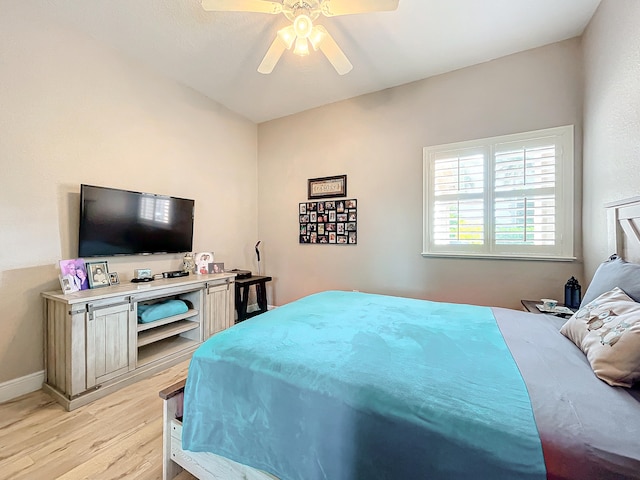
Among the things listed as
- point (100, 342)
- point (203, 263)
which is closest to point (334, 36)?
point (203, 263)

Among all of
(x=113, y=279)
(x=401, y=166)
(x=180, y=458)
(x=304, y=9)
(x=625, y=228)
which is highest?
(x=304, y=9)

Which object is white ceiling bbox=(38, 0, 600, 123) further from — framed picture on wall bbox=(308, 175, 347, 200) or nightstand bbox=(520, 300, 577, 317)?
nightstand bbox=(520, 300, 577, 317)

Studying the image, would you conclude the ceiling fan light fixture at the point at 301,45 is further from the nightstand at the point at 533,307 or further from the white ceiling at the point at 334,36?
the nightstand at the point at 533,307

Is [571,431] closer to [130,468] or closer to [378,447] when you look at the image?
[378,447]

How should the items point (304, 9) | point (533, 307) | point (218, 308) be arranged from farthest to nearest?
point (218, 308) → point (533, 307) → point (304, 9)

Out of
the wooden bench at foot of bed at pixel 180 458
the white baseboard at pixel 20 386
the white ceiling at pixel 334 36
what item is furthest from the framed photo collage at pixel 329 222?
the white baseboard at pixel 20 386

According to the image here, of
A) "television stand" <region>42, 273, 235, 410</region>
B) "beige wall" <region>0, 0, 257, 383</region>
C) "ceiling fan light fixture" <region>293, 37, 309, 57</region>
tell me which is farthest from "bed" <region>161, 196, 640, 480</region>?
"ceiling fan light fixture" <region>293, 37, 309, 57</region>

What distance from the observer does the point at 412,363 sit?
108 centimetres

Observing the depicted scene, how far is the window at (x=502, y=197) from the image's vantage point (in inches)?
97.1

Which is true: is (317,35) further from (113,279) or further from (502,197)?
(113,279)

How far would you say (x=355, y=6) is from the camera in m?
1.72

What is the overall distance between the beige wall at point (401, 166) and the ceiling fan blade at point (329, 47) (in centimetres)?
125

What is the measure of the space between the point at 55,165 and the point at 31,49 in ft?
2.83

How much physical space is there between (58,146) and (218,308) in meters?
1.99
